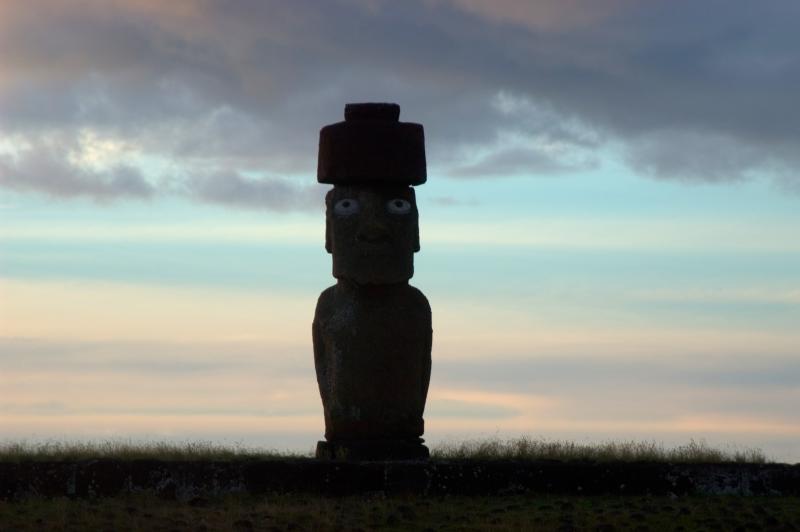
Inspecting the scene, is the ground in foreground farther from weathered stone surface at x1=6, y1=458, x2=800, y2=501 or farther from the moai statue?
the moai statue

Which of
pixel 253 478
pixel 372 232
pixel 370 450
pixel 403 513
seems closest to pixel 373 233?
pixel 372 232

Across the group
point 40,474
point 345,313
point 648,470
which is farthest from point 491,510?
point 40,474

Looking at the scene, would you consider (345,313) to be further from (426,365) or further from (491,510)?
(491,510)

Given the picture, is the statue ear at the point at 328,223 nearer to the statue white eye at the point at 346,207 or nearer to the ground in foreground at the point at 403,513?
the statue white eye at the point at 346,207

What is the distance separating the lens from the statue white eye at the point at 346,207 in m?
18.6

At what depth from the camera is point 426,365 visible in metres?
19.0

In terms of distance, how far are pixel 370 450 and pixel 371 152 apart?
3665mm

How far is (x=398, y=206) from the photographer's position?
1872 cm

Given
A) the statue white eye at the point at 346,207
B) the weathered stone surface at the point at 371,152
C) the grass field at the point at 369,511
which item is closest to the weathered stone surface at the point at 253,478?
the grass field at the point at 369,511

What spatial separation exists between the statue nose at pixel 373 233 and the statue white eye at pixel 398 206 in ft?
0.96

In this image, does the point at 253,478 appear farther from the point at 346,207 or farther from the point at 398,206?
the point at 398,206

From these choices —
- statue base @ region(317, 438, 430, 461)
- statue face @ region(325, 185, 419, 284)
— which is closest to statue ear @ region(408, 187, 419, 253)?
statue face @ region(325, 185, 419, 284)

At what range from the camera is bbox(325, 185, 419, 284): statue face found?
18.5 metres

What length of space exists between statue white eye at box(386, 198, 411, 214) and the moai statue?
0.04 ft
